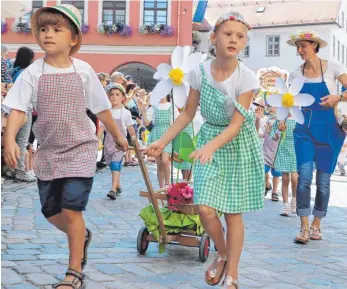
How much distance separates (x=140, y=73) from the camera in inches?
1464

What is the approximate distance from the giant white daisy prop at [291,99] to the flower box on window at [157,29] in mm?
27061

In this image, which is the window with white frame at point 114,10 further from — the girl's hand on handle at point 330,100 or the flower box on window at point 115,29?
the girl's hand on handle at point 330,100

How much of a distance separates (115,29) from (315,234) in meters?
28.0

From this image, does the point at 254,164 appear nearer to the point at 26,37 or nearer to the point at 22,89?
the point at 22,89

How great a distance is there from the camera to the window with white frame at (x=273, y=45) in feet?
174

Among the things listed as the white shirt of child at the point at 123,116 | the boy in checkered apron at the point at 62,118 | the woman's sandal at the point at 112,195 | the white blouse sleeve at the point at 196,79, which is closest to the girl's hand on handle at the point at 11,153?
the boy in checkered apron at the point at 62,118

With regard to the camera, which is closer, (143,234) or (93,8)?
(143,234)

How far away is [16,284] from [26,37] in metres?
30.4

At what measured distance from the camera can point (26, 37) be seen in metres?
32.9

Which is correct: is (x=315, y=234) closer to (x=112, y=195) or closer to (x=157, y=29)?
(x=112, y=195)

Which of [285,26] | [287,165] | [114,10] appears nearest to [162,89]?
[287,165]

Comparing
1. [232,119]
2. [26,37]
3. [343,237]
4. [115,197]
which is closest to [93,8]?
[26,37]

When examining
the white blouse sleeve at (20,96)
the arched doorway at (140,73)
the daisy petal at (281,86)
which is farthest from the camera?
the arched doorway at (140,73)

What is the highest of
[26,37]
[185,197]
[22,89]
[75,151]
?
[26,37]
